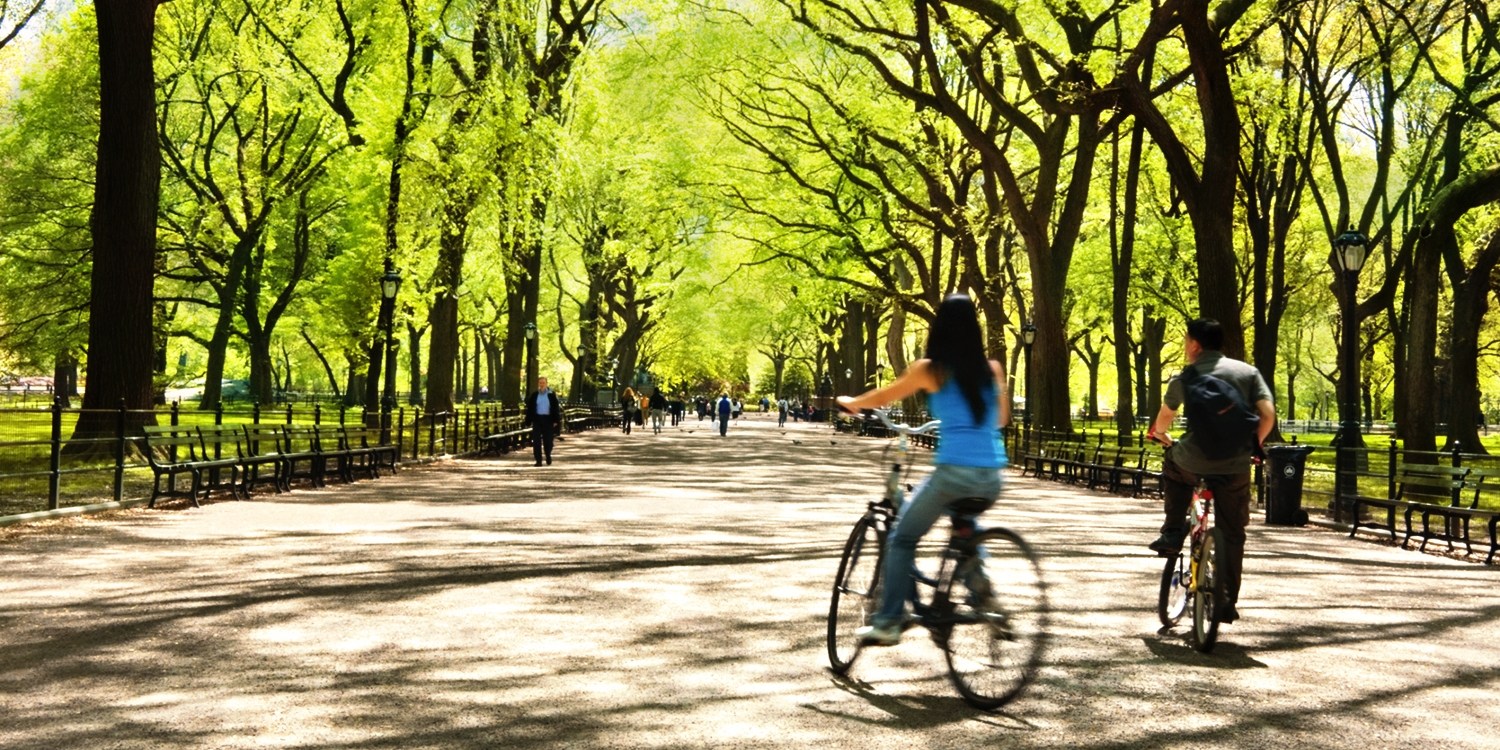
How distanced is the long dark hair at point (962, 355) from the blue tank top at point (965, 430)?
0.07 ft

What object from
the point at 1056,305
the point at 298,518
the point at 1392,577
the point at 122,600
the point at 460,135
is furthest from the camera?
the point at 1056,305

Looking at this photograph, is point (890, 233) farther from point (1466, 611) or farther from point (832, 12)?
point (1466, 611)

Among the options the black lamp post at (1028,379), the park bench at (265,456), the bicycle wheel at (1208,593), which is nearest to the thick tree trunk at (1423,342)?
the black lamp post at (1028,379)

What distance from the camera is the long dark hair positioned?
6301 millimetres

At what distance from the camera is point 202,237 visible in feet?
157

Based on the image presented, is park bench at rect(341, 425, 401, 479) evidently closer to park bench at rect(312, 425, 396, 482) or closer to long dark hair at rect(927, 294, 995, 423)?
park bench at rect(312, 425, 396, 482)

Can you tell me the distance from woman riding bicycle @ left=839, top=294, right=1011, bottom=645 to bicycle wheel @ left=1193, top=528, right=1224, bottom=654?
202 centimetres

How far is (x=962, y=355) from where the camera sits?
20.8ft

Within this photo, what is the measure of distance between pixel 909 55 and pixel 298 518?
18236mm

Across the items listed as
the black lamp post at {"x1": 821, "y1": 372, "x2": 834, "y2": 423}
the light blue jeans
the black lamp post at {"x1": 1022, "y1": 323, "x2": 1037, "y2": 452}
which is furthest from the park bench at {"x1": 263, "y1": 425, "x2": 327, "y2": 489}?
the black lamp post at {"x1": 821, "y1": 372, "x2": 834, "y2": 423}

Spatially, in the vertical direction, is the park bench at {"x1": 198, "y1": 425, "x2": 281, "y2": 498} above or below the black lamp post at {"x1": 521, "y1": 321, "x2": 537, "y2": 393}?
below

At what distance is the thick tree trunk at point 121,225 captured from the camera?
59.9 ft

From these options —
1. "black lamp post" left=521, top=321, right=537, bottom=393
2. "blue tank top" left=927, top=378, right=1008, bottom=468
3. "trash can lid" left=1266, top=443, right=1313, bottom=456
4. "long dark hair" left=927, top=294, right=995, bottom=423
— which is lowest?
"trash can lid" left=1266, top=443, right=1313, bottom=456

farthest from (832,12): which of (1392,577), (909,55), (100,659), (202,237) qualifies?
(202,237)
